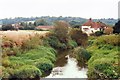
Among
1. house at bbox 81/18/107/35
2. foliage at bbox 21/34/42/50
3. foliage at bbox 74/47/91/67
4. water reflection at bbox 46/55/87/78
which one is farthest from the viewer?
house at bbox 81/18/107/35

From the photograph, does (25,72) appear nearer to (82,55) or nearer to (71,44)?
(82,55)

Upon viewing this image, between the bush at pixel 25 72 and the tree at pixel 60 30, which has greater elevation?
the bush at pixel 25 72

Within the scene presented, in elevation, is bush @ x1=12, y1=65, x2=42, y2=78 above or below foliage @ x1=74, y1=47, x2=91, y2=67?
above

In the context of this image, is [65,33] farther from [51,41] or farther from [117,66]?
[117,66]

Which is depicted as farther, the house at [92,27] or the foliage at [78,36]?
the house at [92,27]

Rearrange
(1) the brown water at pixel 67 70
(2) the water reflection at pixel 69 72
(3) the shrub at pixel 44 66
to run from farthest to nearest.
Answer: (3) the shrub at pixel 44 66
(1) the brown water at pixel 67 70
(2) the water reflection at pixel 69 72

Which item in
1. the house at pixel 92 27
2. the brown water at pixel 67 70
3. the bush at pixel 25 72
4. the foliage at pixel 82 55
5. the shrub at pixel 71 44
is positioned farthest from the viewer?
the house at pixel 92 27

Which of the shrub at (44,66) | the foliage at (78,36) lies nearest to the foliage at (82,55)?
the shrub at (44,66)

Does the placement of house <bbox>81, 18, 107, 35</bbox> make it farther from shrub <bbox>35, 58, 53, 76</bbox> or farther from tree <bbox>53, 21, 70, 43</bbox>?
shrub <bbox>35, 58, 53, 76</bbox>

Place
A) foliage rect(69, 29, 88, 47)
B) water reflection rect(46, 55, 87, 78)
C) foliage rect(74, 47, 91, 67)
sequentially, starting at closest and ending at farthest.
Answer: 1. water reflection rect(46, 55, 87, 78)
2. foliage rect(74, 47, 91, 67)
3. foliage rect(69, 29, 88, 47)

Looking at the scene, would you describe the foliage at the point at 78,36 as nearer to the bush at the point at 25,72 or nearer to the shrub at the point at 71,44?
the shrub at the point at 71,44

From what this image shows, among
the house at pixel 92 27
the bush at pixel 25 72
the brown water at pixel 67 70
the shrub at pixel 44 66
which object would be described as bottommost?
the house at pixel 92 27

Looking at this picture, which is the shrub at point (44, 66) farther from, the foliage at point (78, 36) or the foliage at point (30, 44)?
the foliage at point (78, 36)

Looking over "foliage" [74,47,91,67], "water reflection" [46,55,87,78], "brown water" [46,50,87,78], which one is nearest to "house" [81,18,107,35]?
A: "brown water" [46,50,87,78]
